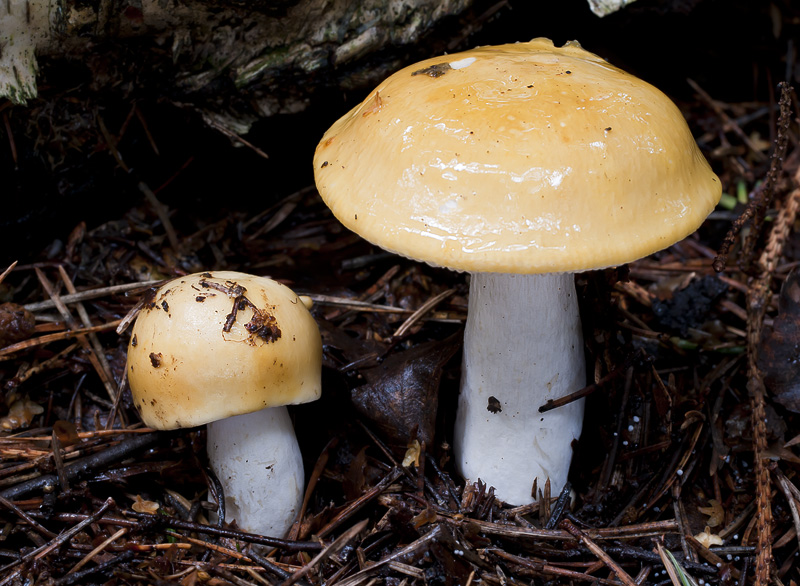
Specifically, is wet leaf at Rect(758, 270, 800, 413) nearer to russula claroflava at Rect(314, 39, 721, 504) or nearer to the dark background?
russula claroflava at Rect(314, 39, 721, 504)

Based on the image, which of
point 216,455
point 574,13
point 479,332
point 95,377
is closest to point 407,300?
point 479,332

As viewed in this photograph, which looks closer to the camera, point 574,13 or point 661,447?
point 661,447

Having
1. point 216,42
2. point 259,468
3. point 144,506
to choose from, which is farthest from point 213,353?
point 216,42

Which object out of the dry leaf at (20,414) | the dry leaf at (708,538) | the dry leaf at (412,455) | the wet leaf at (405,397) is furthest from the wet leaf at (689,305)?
the dry leaf at (20,414)

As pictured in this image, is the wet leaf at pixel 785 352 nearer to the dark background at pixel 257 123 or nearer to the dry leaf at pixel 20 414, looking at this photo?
the dark background at pixel 257 123

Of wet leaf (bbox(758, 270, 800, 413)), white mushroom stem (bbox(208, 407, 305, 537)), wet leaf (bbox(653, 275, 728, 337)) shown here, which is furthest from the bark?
wet leaf (bbox(758, 270, 800, 413))

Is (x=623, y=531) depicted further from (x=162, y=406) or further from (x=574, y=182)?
(x=162, y=406)

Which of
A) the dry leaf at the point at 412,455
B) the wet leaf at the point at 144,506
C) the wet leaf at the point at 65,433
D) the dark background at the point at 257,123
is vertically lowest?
the dry leaf at the point at 412,455

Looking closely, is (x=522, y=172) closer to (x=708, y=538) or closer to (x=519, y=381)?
(x=519, y=381)
